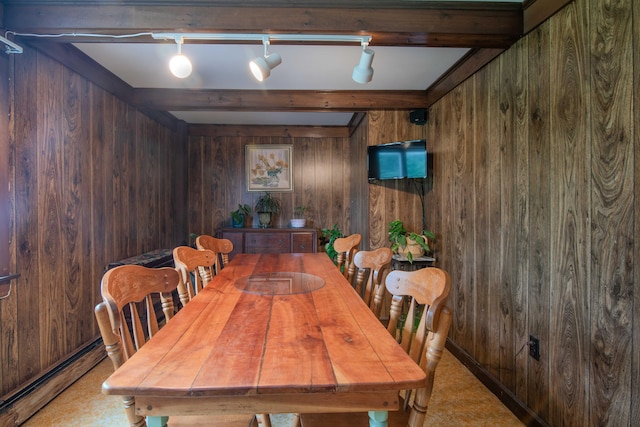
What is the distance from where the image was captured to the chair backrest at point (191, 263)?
5.39ft

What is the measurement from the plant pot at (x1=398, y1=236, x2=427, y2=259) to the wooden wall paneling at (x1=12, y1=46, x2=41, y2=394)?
278 cm

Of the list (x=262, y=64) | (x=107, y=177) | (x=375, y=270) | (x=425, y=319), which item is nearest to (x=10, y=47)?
(x=107, y=177)

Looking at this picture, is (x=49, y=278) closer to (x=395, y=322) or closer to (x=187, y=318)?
(x=187, y=318)

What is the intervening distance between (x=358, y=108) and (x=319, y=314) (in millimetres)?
2532

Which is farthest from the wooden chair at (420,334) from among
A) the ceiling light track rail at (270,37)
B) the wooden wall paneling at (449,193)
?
the wooden wall paneling at (449,193)

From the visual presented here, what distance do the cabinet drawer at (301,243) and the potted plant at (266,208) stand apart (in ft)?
1.69

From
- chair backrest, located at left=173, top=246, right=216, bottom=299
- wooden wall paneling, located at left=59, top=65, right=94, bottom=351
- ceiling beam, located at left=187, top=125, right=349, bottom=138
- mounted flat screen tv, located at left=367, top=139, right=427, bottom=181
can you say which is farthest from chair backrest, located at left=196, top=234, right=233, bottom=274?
ceiling beam, located at left=187, top=125, right=349, bottom=138

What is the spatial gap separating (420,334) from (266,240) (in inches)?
130

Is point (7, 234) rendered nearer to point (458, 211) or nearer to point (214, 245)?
point (214, 245)

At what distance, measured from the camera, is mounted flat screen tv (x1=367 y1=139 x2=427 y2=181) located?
2963mm

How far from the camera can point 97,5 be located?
1.79 m

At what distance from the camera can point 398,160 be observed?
120 inches

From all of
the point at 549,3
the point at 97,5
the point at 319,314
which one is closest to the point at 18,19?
the point at 97,5

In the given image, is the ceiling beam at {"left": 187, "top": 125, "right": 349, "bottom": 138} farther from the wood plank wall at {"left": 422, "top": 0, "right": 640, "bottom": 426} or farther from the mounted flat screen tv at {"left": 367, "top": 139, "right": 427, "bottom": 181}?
the wood plank wall at {"left": 422, "top": 0, "right": 640, "bottom": 426}
